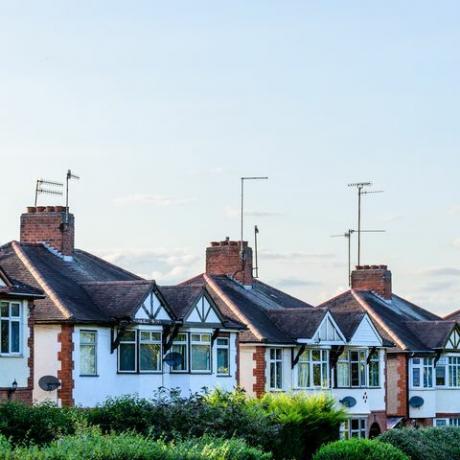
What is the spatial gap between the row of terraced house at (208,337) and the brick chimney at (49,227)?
1.9 inches

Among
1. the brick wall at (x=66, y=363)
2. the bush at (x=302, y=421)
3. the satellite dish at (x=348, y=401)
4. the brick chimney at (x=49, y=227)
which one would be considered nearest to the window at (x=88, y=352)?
the brick wall at (x=66, y=363)

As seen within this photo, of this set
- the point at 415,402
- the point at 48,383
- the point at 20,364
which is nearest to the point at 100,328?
the point at 48,383

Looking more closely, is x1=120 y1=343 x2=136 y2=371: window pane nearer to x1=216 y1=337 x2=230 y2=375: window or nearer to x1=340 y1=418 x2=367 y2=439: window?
x1=216 y1=337 x2=230 y2=375: window

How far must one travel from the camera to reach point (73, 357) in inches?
1726

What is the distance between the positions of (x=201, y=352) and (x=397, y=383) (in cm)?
1835

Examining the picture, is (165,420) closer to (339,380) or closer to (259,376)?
(259,376)

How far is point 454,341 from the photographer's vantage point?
222 ft

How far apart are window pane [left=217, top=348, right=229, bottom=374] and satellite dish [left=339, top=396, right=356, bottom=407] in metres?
8.91

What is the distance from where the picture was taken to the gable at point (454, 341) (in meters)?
67.2

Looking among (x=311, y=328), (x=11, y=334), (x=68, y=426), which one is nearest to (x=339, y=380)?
(x=311, y=328)

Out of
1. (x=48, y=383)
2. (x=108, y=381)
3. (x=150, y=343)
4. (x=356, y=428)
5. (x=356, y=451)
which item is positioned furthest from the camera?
(x=356, y=428)

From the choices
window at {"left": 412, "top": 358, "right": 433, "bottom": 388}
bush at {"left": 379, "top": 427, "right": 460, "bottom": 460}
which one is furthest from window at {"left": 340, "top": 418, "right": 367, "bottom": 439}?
bush at {"left": 379, "top": 427, "right": 460, "bottom": 460}

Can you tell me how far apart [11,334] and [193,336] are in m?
9.62

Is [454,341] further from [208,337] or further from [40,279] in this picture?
[40,279]
